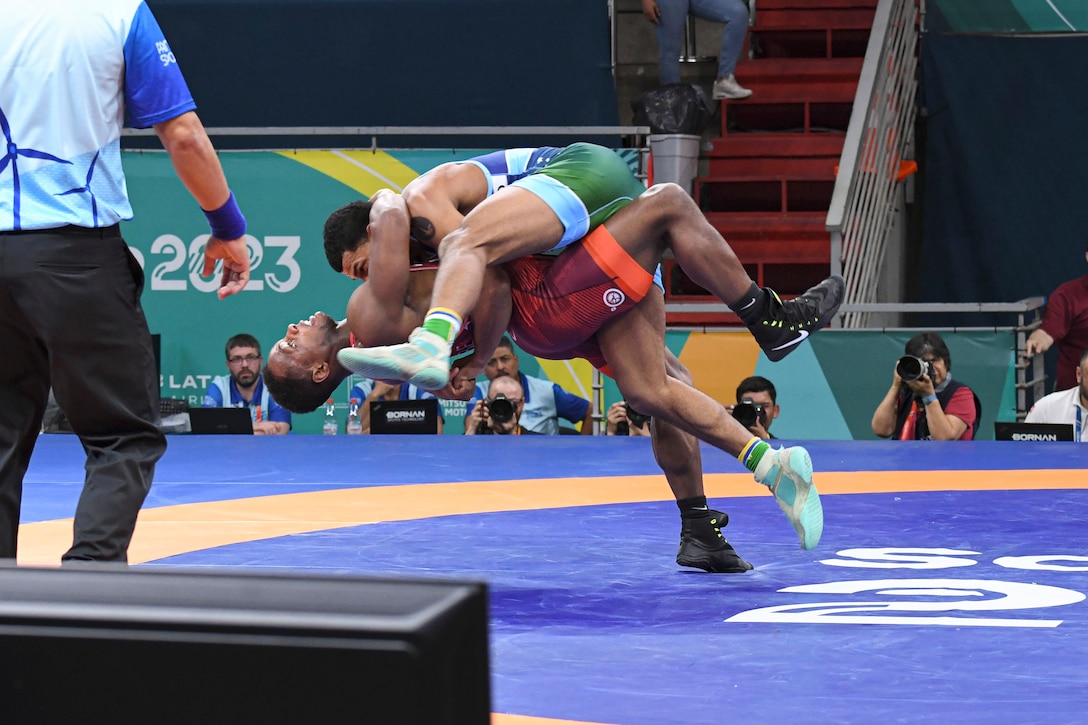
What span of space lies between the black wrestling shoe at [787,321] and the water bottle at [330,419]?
388 cm

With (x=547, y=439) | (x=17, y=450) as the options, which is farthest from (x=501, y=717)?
(x=547, y=439)

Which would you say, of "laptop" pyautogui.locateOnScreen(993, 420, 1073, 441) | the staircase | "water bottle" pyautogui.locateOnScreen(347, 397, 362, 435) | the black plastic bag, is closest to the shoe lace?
"laptop" pyautogui.locateOnScreen(993, 420, 1073, 441)

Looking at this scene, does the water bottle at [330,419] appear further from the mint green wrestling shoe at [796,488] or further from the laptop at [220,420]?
the mint green wrestling shoe at [796,488]

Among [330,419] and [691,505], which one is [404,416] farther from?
[691,505]

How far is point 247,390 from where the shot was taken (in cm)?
683

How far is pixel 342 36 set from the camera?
844cm

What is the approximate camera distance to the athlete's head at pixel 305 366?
3225 mm

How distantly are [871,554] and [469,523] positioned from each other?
111 centimetres

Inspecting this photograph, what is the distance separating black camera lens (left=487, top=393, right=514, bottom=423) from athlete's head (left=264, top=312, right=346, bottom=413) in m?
2.94

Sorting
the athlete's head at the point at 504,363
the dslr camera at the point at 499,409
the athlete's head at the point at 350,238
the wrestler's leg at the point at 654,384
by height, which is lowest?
the dslr camera at the point at 499,409

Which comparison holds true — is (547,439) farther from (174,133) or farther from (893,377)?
(174,133)

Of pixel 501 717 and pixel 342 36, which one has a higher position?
pixel 342 36

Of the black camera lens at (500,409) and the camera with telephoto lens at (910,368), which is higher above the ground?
the camera with telephoto lens at (910,368)

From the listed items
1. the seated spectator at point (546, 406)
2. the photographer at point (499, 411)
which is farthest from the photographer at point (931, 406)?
the photographer at point (499, 411)
